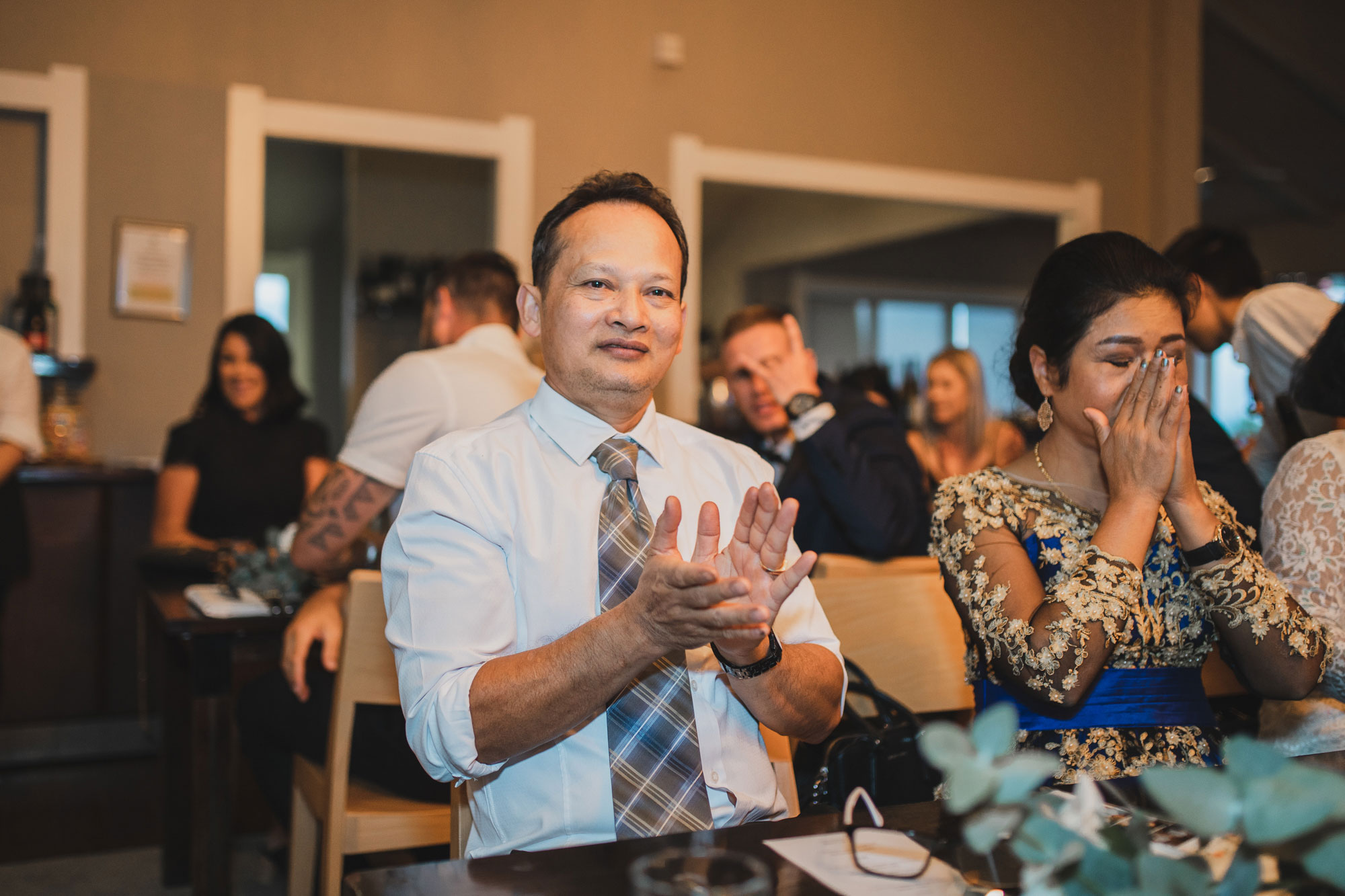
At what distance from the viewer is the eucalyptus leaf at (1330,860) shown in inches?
21.0

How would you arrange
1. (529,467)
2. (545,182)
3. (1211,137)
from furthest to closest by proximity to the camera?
(1211,137)
(545,182)
(529,467)

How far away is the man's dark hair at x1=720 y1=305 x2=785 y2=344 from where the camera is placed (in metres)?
3.08

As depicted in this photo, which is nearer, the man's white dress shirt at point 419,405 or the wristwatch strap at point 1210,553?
the wristwatch strap at point 1210,553

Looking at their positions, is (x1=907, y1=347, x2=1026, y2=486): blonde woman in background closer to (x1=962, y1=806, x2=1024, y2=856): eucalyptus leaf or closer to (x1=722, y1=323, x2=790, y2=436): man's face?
(x1=722, y1=323, x2=790, y2=436): man's face

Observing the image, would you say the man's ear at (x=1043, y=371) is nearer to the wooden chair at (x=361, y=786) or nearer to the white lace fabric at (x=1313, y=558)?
the white lace fabric at (x=1313, y=558)

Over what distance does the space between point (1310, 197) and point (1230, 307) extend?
724cm

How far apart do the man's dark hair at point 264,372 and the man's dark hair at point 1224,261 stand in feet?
9.47

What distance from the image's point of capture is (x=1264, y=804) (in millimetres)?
557

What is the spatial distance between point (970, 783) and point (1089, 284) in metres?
1.21

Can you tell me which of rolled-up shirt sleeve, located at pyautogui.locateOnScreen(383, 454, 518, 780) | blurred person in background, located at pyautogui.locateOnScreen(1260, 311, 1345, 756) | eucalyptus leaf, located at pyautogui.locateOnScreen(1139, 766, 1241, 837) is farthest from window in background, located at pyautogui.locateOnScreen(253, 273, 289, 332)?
eucalyptus leaf, located at pyautogui.locateOnScreen(1139, 766, 1241, 837)

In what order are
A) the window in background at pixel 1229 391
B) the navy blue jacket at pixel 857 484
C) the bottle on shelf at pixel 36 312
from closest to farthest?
the navy blue jacket at pixel 857 484, the bottle on shelf at pixel 36 312, the window in background at pixel 1229 391

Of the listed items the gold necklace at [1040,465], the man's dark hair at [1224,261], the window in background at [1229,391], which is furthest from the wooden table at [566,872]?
the window in background at [1229,391]

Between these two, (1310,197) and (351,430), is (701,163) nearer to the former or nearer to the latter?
(351,430)

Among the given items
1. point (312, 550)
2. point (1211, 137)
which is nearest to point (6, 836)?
point (312, 550)
